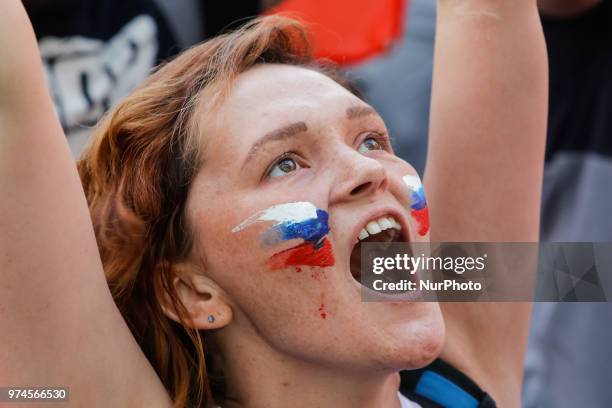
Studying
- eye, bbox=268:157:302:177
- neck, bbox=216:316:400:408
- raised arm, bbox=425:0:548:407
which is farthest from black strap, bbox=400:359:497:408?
eye, bbox=268:157:302:177

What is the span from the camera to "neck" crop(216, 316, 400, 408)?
1.92 m

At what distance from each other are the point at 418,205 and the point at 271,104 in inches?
14.4

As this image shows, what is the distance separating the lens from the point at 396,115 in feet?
12.5

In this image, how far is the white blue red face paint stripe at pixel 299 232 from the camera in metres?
1.83

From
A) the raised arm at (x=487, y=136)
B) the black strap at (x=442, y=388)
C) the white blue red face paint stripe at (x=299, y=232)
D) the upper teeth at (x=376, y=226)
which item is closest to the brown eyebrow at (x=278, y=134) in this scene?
the white blue red face paint stripe at (x=299, y=232)

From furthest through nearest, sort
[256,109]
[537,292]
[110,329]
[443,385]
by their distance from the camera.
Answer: [537,292] → [443,385] → [256,109] → [110,329]

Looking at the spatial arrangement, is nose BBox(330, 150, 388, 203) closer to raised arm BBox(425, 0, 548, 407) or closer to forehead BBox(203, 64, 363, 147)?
forehead BBox(203, 64, 363, 147)

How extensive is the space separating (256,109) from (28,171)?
1.69 ft

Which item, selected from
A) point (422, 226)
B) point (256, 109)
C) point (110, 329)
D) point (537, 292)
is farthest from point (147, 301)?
point (537, 292)

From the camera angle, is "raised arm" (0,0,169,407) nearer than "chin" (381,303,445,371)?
Yes

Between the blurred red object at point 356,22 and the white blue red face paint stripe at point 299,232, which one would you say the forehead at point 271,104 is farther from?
the blurred red object at point 356,22

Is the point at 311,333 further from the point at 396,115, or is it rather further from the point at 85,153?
the point at 396,115

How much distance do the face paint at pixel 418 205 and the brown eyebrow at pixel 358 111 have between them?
16cm

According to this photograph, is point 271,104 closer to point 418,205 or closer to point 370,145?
point 370,145
